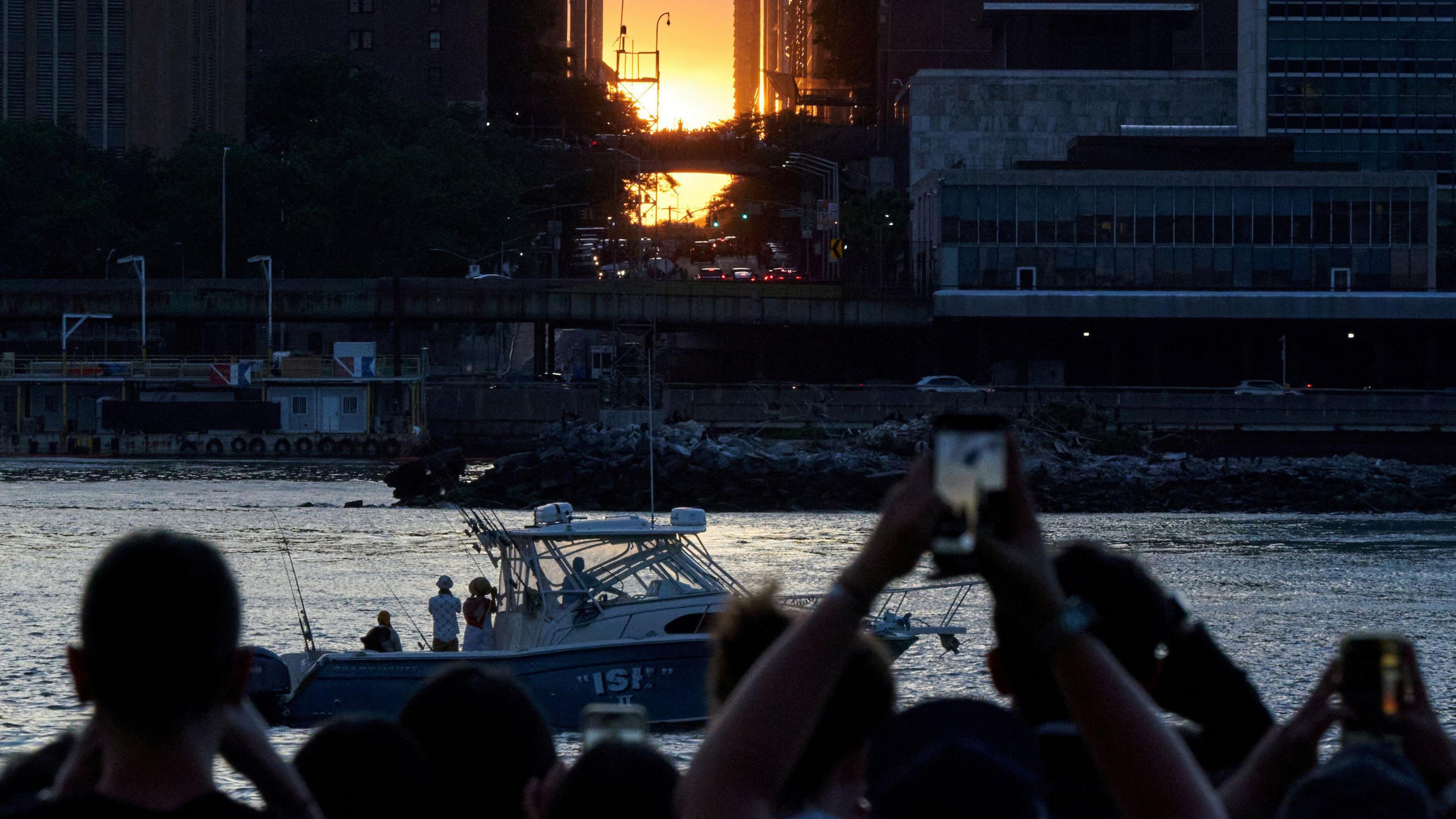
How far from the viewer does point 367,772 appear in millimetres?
3463

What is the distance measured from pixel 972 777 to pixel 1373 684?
2.40 feet

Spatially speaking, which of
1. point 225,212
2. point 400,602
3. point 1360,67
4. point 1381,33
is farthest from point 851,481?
point 225,212

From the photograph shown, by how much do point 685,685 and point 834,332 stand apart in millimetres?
75288

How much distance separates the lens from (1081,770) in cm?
328

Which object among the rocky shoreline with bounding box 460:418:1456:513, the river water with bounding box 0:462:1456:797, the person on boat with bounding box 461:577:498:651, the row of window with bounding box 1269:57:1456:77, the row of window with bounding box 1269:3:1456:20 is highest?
the row of window with bounding box 1269:3:1456:20

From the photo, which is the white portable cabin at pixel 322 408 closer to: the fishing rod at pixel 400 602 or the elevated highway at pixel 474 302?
the elevated highway at pixel 474 302

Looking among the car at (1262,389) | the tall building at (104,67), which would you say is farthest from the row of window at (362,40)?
the car at (1262,389)

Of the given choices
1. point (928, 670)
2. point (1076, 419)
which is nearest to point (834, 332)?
point (1076, 419)

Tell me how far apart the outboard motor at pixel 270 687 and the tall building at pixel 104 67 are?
98.3 metres

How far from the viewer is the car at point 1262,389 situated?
76.2 metres

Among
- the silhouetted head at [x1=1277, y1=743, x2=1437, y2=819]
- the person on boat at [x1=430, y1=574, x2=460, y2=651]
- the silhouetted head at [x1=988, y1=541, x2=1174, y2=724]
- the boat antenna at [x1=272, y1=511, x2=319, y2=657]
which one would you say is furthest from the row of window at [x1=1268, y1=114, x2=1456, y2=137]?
the silhouetted head at [x1=1277, y1=743, x2=1437, y2=819]

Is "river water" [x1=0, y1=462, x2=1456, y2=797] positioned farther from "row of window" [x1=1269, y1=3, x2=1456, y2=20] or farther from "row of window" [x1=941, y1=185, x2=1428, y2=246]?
"row of window" [x1=1269, y1=3, x2=1456, y2=20]

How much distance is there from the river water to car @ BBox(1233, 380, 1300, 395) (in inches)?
730

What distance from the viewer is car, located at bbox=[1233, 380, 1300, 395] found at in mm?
76250
